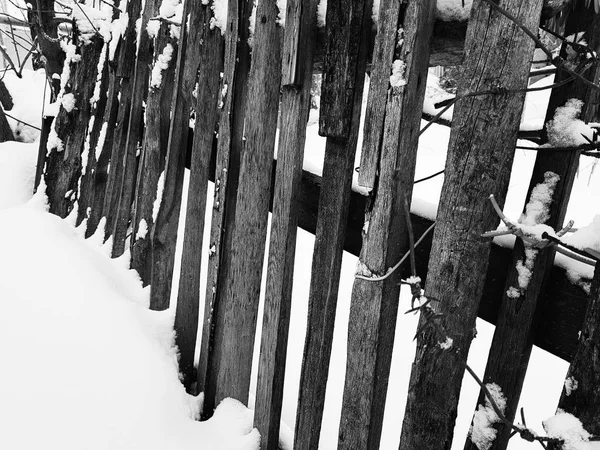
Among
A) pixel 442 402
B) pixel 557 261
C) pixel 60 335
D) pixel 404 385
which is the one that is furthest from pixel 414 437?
pixel 404 385

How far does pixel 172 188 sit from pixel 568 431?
1833 mm

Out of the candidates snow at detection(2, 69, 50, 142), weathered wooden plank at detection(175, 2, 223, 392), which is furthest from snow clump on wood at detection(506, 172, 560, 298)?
snow at detection(2, 69, 50, 142)

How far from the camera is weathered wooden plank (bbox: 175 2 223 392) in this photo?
2.09m

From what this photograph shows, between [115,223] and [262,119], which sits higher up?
[262,119]

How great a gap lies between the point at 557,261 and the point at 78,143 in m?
3.11

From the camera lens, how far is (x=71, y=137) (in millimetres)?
3535

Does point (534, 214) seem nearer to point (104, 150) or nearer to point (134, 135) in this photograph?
point (134, 135)

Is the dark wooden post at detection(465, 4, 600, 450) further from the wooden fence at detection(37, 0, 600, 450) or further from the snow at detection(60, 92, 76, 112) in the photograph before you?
the snow at detection(60, 92, 76, 112)

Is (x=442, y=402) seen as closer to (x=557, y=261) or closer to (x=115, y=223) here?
(x=557, y=261)

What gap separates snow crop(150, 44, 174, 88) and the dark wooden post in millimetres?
1788

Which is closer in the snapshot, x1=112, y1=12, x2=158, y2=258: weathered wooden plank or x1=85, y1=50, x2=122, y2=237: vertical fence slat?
x1=112, y1=12, x2=158, y2=258: weathered wooden plank

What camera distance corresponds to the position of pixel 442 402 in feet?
3.98

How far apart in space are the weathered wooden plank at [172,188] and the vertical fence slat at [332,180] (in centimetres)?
96

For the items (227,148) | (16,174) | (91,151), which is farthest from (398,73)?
(16,174)
